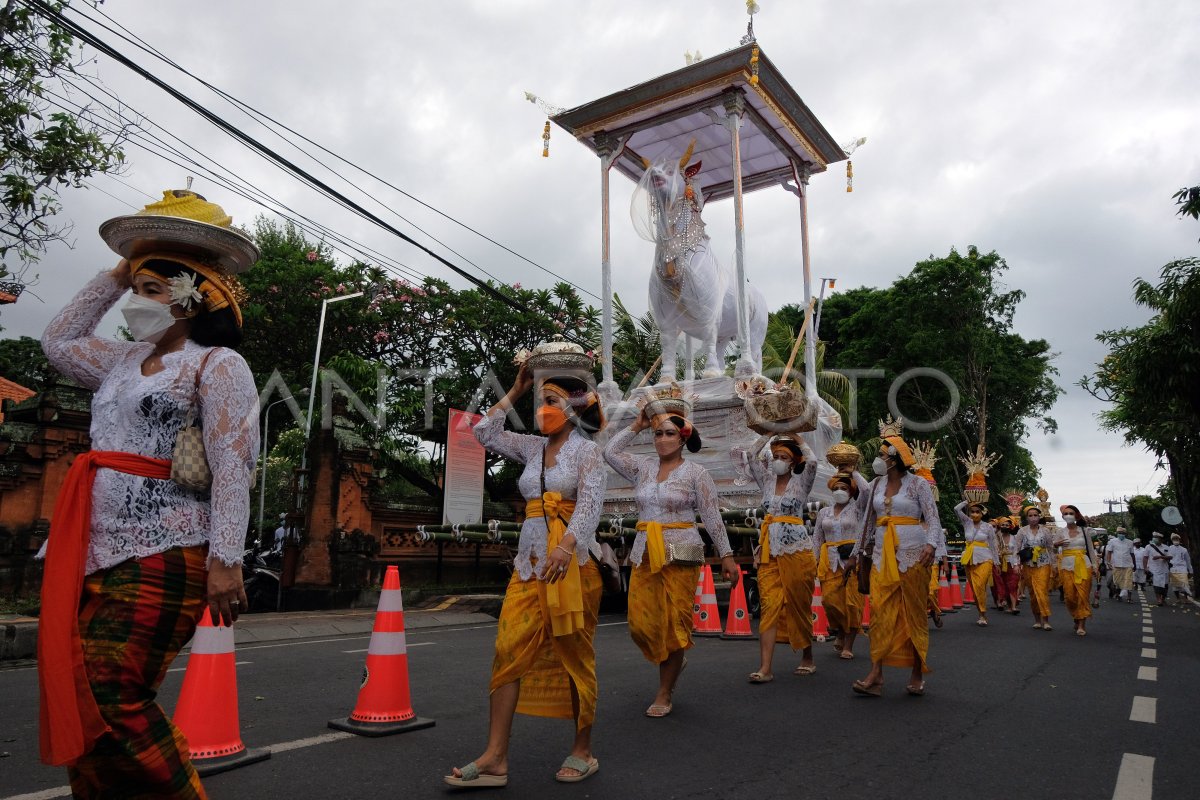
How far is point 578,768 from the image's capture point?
3.79m

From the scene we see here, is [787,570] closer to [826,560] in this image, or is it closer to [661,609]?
[826,560]

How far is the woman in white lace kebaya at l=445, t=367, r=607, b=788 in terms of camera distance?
3719 millimetres

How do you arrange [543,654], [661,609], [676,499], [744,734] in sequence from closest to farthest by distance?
1. [543,654]
2. [744,734]
3. [661,609]
4. [676,499]

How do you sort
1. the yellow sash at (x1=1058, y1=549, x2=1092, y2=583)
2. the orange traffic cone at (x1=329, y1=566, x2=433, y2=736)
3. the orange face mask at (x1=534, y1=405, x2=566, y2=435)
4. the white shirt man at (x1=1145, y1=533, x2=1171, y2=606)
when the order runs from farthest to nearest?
1. the white shirt man at (x1=1145, y1=533, x2=1171, y2=606)
2. the yellow sash at (x1=1058, y1=549, x2=1092, y2=583)
3. the orange traffic cone at (x1=329, y1=566, x2=433, y2=736)
4. the orange face mask at (x1=534, y1=405, x2=566, y2=435)

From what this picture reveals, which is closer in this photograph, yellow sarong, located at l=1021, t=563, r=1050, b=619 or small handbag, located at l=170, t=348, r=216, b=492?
small handbag, located at l=170, t=348, r=216, b=492

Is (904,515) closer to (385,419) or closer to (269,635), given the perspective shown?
(269,635)

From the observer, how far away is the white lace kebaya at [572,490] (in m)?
3.88

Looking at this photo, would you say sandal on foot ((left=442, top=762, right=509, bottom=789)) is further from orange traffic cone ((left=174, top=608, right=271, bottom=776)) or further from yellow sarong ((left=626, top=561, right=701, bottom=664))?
yellow sarong ((left=626, top=561, right=701, bottom=664))

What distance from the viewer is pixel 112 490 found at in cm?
248

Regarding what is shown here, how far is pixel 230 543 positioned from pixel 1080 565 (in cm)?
1249

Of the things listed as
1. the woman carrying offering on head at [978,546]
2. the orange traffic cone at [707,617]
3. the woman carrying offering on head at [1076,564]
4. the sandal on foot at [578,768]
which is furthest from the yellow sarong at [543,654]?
the woman carrying offering on head at [978,546]

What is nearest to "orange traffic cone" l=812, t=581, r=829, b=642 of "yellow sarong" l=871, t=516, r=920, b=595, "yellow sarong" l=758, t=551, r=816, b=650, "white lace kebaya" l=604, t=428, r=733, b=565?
"yellow sarong" l=758, t=551, r=816, b=650

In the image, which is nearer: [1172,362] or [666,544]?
[666,544]

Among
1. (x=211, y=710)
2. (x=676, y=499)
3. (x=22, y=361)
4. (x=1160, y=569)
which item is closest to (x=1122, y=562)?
(x=1160, y=569)
